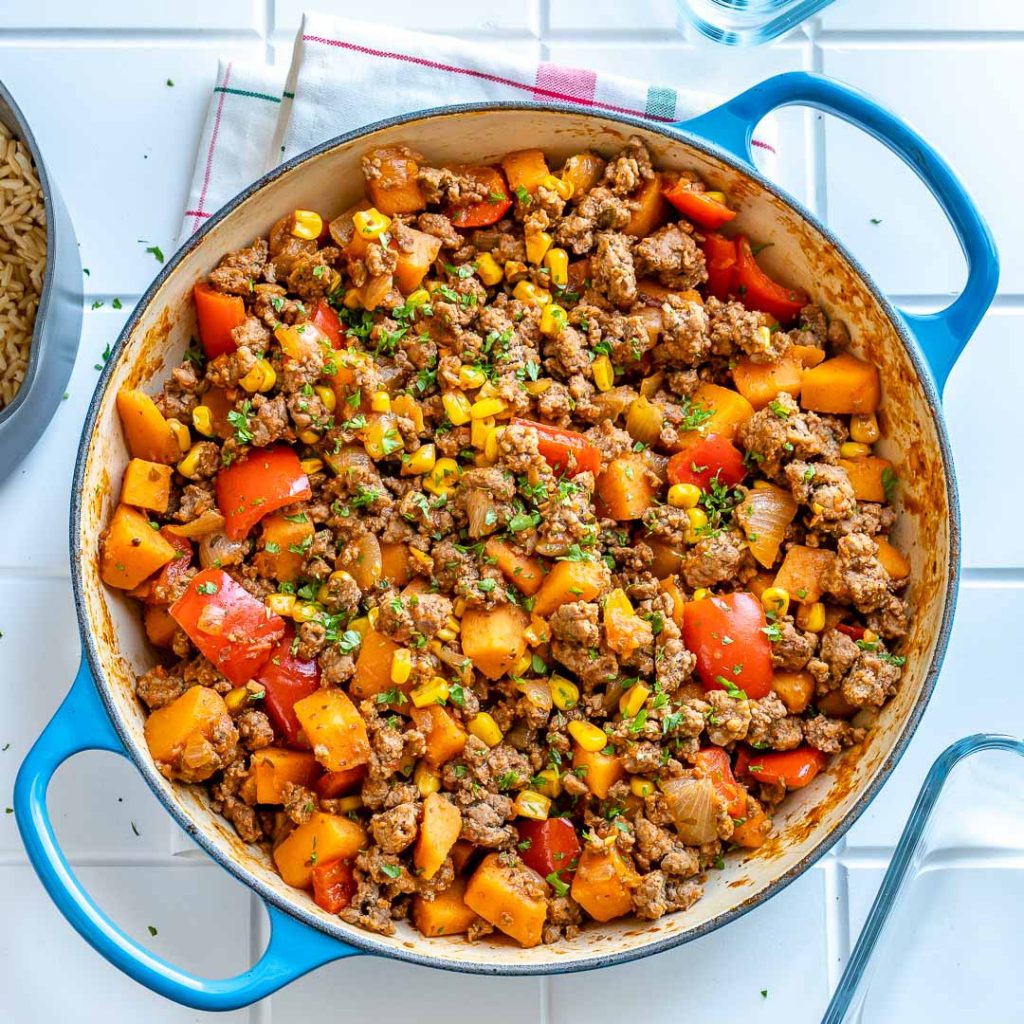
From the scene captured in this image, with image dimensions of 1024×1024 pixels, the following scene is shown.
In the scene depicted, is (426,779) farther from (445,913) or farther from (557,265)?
(557,265)

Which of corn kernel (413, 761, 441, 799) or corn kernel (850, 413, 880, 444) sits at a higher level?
corn kernel (850, 413, 880, 444)

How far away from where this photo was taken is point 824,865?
10.5 ft

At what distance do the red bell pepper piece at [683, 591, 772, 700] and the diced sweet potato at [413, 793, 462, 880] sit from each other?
2.22 feet

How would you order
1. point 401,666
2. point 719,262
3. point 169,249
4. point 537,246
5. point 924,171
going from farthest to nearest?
point 169,249, point 719,262, point 537,246, point 924,171, point 401,666

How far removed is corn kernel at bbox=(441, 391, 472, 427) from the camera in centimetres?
276

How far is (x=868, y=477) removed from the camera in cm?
290

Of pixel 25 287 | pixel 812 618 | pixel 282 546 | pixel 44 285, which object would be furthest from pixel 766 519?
pixel 25 287

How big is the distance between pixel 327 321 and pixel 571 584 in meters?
0.88

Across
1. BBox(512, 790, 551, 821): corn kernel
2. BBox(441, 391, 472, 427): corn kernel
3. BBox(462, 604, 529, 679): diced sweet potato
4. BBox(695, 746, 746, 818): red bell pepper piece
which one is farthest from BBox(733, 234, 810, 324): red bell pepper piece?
BBox(512, 790, 551, 821): corn kernel

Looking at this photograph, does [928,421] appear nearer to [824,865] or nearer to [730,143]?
[730,143]

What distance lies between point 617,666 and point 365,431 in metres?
0.81

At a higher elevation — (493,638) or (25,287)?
(25,287)

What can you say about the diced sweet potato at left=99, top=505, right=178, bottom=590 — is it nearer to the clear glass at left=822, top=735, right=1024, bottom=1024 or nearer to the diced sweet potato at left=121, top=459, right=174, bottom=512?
the diced sweet potato at left=121, top=459, right=174, bottom=512

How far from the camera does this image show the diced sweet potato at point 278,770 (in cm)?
269
